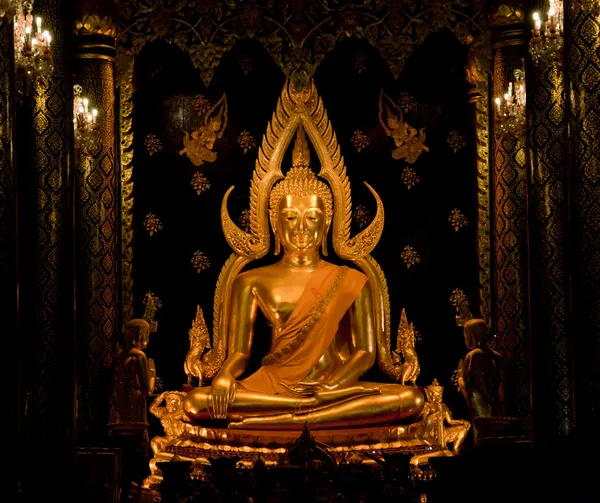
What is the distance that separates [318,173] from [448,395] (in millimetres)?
2023

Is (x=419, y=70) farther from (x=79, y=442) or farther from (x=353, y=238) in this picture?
(x=79, y=442)

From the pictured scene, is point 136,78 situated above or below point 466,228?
above

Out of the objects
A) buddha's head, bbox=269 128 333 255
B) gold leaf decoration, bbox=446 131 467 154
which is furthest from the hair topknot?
gold leaf decoration, bbox=446 131 467 154

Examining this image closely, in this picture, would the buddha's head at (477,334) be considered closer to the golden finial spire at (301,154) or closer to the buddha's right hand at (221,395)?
the buddha's right hand at (221,395)

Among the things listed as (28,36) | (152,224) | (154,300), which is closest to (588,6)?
(28,36)

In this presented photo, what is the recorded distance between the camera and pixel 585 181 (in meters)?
8.94

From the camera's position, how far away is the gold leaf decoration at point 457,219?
1148 centimetres

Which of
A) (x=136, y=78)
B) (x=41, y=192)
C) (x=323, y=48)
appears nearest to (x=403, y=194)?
(x=323, y=48)

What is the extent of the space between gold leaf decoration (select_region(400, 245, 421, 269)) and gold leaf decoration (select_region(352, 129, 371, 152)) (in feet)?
2.87

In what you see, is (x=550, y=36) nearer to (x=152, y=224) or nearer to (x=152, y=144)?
(x=152, y=144)

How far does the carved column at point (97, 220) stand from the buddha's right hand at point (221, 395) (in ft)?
2.90

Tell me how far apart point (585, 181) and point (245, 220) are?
3.46 m

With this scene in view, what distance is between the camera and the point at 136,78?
457 inches

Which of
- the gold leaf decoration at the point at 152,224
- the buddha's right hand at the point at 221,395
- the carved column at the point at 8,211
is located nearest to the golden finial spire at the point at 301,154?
the gold leaf decoration at the point at 152,224
